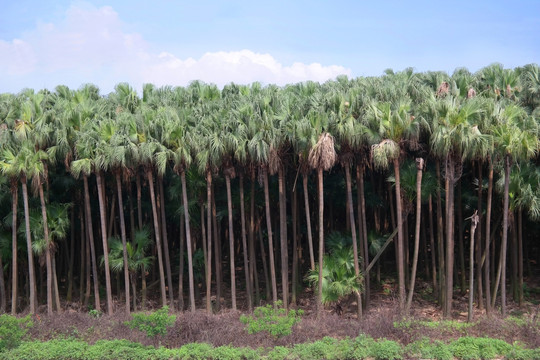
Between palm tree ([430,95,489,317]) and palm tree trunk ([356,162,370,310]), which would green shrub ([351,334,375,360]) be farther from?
palm tree trunk ([356,162,370,310])

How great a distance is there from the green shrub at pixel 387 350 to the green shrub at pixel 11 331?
12.3m

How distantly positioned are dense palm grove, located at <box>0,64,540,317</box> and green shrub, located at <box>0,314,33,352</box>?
161 inches

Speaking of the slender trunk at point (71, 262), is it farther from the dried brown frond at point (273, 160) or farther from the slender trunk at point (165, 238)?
the dried brown frond at point (273, 160)

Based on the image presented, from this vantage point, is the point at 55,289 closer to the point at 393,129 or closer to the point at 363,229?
the point at 363,229

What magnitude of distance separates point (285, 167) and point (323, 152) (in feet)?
10.8

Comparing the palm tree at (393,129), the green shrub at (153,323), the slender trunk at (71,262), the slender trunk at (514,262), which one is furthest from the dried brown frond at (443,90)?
the slender trunk at (71,262)

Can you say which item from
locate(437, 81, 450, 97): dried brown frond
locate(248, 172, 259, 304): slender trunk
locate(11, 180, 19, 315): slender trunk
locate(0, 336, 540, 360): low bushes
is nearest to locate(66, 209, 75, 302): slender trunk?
locate(11, 180, 19, 315): slender trunk

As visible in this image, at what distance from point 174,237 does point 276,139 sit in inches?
580

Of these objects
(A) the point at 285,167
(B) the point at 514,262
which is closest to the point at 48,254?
(A) the point at 285,167

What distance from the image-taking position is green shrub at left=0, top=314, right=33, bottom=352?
19.5 meters

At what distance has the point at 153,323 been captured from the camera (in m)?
20.2

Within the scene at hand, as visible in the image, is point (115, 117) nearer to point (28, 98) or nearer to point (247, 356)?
point (28, 98)

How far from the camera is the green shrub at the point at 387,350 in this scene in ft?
58.4

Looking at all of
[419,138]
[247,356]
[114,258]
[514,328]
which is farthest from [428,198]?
[114,258]
